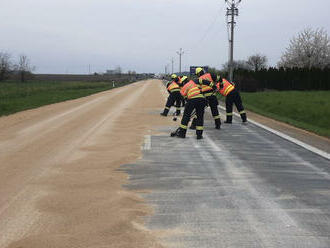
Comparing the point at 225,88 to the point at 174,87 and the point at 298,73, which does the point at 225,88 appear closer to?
the point at 174,87

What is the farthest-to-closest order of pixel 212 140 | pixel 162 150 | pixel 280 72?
pixel 280 72
pixel 212 140
pixel 162 150

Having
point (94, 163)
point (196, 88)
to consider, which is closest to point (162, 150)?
point (94, 163)

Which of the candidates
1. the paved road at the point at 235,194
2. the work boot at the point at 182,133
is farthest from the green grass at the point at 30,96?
the paved road at the point at 235,194

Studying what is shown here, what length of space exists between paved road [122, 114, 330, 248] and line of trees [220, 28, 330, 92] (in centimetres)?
3282

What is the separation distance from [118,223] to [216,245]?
111cm

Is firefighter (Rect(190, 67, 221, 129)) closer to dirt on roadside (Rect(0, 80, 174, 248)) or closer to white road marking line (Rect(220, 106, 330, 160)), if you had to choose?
white road marking line (Rect(220, 106, 330, 160))

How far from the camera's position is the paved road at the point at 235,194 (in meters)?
3.81

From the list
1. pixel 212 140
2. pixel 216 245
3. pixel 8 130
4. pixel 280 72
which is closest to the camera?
pixel 216 245

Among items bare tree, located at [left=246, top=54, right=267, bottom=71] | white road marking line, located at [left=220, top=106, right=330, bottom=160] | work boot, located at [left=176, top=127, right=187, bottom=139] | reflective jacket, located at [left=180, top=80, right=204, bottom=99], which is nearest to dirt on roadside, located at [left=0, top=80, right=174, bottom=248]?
work boot, located at [left=176, top=127, right=187, bottom=139]

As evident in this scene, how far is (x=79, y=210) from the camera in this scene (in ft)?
14.9

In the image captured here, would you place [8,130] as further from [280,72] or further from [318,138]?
[280,72]

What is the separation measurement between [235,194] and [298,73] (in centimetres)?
4278

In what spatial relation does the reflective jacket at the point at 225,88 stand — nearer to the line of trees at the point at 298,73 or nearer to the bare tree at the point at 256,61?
the line of trees at the point at 298,73

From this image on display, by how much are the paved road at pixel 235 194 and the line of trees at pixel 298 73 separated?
1292 inches
